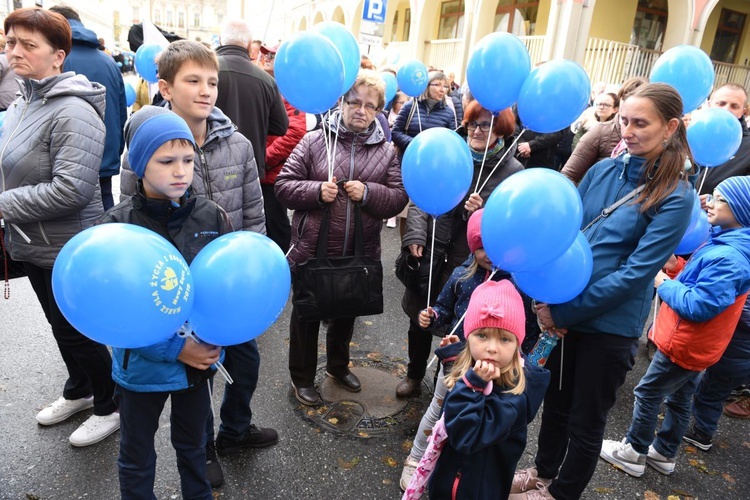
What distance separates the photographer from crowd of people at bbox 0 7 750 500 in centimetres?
182

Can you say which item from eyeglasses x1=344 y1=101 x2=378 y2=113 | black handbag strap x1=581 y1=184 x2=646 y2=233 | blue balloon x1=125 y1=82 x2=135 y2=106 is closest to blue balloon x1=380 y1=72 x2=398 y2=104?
eyeglasses x1=344 y1=101 x2=378 y2=113

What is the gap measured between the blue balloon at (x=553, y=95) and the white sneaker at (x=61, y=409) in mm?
3110

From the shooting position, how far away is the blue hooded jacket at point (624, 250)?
6.35 ft

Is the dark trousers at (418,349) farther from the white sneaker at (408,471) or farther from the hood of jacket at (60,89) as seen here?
the hood of jacket at (60,89)

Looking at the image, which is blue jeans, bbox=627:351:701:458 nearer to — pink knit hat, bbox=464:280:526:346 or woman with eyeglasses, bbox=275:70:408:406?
pink knit hat, bbox=464:280:526:346

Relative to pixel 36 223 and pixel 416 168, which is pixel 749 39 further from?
pixel 36 223

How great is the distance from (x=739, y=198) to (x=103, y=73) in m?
4.45

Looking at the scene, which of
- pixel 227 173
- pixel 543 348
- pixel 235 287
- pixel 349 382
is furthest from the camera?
pixel 349 382

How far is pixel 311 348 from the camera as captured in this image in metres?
3.07

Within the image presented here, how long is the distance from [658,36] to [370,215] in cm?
1599

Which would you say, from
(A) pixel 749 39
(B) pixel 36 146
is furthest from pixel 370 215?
(A) pixel 749 39

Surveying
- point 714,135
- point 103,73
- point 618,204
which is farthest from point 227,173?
point 714,135

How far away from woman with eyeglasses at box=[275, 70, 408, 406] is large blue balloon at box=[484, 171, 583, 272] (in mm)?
1010

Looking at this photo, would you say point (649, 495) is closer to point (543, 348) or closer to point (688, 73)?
point (543, 348)
